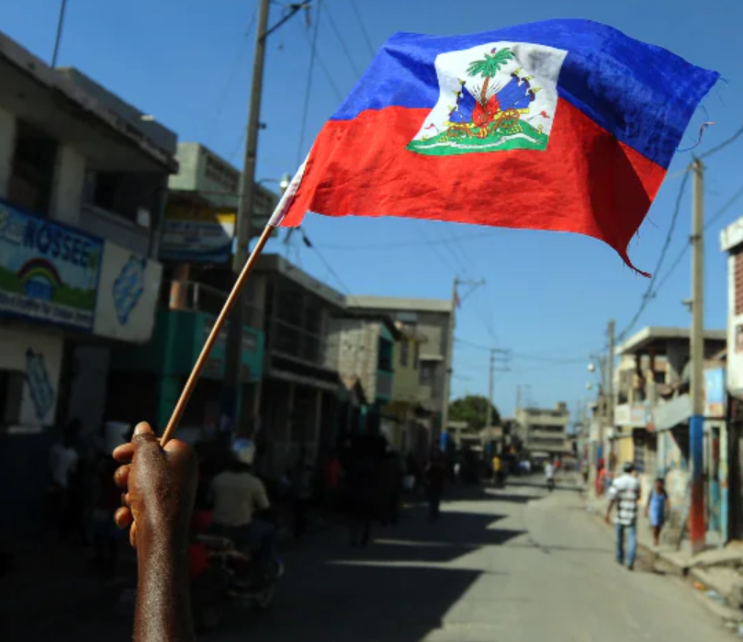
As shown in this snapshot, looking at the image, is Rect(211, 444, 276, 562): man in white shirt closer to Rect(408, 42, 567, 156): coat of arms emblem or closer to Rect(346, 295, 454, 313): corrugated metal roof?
Rect(408, 42, 567, 156): coat of arms emblem

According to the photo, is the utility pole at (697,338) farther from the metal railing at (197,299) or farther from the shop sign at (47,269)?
the shop sign at (47,269)

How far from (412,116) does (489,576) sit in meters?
9.53

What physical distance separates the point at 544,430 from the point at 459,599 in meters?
127

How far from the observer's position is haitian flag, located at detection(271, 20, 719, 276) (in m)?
4.06

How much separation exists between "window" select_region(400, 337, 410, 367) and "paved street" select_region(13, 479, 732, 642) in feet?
76.0

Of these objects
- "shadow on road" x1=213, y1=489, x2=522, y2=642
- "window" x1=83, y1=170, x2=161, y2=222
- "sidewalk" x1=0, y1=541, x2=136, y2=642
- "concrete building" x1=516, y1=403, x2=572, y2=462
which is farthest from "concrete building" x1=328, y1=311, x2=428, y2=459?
"concrete building" x1=516, y1=403, x2=572, y2=462

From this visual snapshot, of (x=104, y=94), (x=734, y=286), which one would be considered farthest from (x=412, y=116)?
(x=734, y=286)

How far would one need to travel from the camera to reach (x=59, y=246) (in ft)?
40.7

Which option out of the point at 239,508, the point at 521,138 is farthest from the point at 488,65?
the point at 239,508

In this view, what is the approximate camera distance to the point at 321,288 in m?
26.2

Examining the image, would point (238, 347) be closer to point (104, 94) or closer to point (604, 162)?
point (104, 94)

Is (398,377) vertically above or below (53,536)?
above

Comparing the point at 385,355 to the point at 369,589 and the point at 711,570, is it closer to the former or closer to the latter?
the point at 711,570

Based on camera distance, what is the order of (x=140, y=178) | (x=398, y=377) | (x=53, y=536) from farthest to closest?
(x=398, y=377)
(x=140, y=178)
(x=53, y=536)
